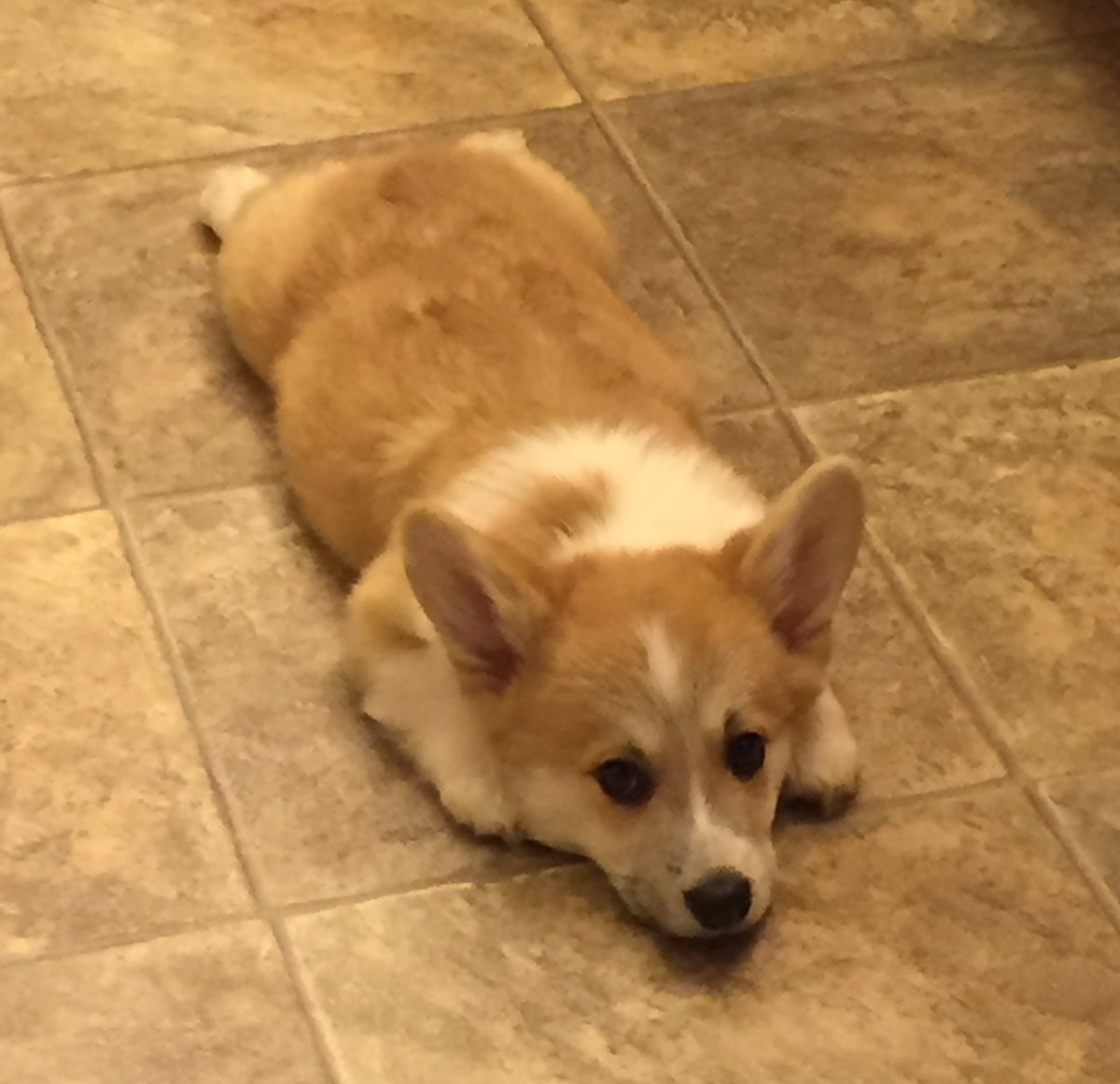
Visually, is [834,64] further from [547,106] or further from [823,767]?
[823,767]

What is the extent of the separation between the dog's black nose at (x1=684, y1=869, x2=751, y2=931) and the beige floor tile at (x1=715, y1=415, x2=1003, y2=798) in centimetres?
27

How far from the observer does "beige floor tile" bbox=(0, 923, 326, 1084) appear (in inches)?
65.2

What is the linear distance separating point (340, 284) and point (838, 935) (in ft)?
2.95

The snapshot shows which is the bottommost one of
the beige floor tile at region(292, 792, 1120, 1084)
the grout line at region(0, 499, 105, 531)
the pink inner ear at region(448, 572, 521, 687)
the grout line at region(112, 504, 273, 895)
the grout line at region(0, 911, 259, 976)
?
the grout line at region(0, 499, 105, 531)

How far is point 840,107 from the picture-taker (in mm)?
Answer: 2900

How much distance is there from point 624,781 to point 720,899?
130 mm

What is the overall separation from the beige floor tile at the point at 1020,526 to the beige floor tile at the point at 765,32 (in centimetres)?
80

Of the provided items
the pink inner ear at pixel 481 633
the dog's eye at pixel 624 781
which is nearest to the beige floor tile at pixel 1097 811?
the dog's eye at pixel 624 781

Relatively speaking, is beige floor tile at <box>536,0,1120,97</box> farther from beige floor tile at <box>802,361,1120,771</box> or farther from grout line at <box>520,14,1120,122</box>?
beige floor tile at <box>802,361,1120,771</box>

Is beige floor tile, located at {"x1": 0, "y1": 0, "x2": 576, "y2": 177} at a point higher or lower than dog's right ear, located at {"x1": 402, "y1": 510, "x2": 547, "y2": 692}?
lower

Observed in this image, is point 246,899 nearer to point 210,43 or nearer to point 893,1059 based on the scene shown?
point 893,1059

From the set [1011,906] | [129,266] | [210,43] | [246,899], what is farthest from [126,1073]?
[210,43]

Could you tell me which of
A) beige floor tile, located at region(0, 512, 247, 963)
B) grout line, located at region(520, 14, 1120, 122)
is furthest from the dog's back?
→ grout line, located at region(520, 14, 1120, 122)

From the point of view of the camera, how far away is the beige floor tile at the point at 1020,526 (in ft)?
6.66
